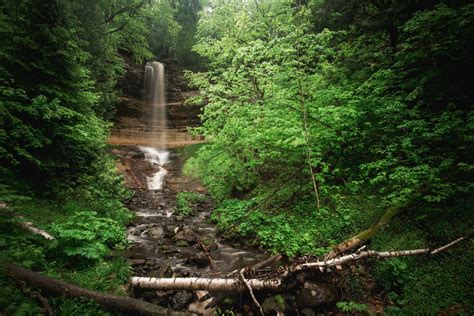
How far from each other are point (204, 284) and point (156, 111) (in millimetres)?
26236

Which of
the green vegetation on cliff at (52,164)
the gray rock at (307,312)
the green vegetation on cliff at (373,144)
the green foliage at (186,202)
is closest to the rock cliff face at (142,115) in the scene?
the green foliage at (186,202)

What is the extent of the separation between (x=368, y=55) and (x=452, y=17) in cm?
293

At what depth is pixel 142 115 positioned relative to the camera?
88.7 feet

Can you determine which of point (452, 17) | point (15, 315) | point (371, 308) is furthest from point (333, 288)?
point (452, 17)

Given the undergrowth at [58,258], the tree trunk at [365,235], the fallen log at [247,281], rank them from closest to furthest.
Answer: the undergrowth at [58,258], the fallen log at [247,281], the tree trunk at [365,235]

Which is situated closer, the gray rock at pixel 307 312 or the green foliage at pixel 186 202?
the gray rock at pixel 307 312

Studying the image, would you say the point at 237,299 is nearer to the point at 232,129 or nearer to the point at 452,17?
the point at 232,129

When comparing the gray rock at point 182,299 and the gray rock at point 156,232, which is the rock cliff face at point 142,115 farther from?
the gray rock at point 182,299

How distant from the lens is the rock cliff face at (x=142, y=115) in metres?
25.5

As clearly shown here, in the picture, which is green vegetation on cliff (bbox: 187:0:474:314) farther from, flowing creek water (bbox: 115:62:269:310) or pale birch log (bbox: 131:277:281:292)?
pale birch log (bbox: 131:277:281:292)

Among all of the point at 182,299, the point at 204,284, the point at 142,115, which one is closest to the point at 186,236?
the point at 182,299

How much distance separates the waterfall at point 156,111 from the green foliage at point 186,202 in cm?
969

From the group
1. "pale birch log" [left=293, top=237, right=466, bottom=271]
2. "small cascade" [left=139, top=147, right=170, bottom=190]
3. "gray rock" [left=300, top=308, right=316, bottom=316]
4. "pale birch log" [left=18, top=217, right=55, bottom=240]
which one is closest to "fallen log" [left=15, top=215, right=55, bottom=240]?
"pale birch log" [left=18, top=217, right=55, bottom=240]

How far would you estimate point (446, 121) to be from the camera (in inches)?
200
